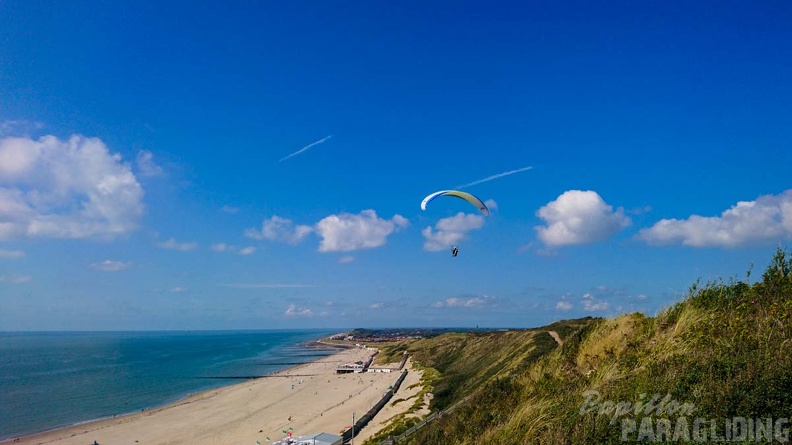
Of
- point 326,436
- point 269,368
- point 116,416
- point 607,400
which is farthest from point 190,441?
point 269,368

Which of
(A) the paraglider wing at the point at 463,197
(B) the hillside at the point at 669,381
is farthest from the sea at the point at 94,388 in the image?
(B) the hillside at the point at 669,381

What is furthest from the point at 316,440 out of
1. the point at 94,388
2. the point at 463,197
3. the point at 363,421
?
the point at 94,388

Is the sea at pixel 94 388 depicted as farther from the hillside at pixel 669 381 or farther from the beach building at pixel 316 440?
the hillside at pixel 669 381

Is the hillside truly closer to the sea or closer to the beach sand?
the beach sand

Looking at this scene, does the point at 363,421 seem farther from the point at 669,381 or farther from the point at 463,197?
the point at 669,381

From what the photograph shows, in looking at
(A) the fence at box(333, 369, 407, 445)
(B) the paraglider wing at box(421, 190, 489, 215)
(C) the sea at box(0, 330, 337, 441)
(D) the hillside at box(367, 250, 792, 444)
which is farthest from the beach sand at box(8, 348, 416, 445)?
(D) the hillside at box(367, 250, 792, 444)

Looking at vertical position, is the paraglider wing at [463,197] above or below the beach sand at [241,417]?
above

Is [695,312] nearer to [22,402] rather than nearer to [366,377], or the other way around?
[366,377]
